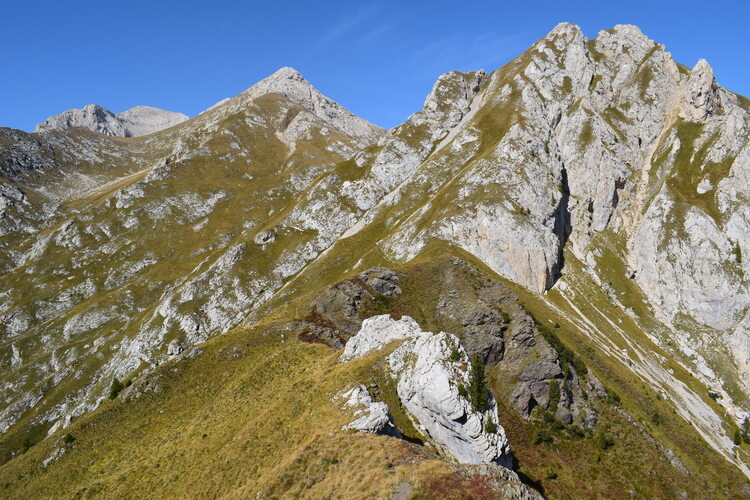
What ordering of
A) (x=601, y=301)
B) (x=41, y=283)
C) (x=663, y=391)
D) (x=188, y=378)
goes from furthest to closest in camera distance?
(x=41, y=283) < (x=601, y=301) < (x=663, y=391) < (x=188, y=378)

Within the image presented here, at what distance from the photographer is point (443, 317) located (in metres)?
77.5

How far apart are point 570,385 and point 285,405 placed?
5028 centimetres

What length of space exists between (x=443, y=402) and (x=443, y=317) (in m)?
40.0

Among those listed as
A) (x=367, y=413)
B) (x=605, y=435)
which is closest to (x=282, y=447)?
(x=367, y=413)

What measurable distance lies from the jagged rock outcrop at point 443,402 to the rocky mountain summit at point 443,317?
0.75 ft

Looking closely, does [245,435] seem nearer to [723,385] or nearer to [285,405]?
[285,405]

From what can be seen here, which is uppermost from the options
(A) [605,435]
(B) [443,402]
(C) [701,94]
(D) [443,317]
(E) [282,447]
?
(C) [701,94]

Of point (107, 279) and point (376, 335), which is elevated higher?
point (376, 335)

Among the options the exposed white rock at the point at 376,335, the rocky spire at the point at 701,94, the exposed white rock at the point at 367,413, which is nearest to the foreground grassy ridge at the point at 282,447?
the exposed white rock at the point at 367,413

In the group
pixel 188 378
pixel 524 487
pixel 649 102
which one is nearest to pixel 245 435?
pixel 188 378

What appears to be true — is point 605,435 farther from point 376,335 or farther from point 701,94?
point 701,94

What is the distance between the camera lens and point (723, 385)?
111062 mm

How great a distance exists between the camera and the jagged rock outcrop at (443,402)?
38.2 m

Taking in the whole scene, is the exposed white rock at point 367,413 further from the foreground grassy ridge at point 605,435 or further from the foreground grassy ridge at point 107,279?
the foreground grassy ridge at point 107,279
